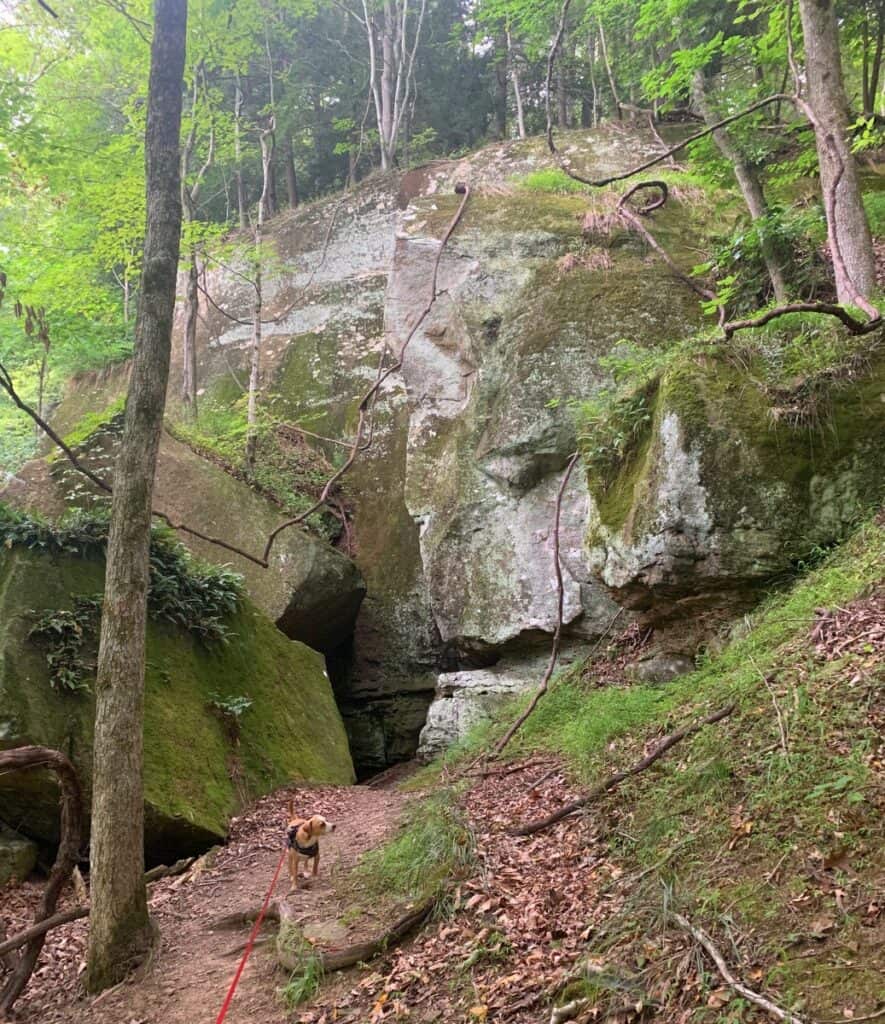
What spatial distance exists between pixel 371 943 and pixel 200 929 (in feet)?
Result: 6.34

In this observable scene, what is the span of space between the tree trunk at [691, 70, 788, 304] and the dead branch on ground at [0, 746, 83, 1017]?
366 inches

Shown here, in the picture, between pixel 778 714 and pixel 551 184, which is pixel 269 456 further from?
pixel 778 714

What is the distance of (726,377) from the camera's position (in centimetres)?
714

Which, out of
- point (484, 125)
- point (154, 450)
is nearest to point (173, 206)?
point (154, 450)

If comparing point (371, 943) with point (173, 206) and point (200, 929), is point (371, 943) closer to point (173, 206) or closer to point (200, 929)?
point (200, 929)

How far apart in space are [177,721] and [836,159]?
9.28 meters

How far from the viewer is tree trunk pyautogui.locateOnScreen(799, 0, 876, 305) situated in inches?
286

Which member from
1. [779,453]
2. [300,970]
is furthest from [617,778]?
[779,453]

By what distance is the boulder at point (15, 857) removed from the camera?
20.7ft

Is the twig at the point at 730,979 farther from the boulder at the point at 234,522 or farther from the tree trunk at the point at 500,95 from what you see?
the tree trunk at the point at 500,95

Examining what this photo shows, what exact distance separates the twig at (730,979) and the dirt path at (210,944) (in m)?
2.15

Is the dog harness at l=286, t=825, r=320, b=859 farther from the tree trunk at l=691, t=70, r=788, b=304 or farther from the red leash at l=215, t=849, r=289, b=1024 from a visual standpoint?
the tree trunk at l=691, t=70, r=788, b=304

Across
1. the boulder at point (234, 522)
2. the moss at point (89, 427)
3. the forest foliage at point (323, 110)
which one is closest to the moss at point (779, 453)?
the forest foliage at point (323, 110)

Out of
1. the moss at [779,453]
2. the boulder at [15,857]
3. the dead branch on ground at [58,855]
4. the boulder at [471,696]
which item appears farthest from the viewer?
the boulder at [471,696]
